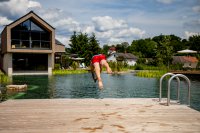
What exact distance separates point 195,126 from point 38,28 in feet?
95.8

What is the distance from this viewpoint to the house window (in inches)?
1236

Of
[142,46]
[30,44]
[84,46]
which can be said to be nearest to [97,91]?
[30,44]

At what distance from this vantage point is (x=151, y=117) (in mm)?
5844

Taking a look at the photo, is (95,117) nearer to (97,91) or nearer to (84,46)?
(97,91)

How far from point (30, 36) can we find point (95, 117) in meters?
27.7

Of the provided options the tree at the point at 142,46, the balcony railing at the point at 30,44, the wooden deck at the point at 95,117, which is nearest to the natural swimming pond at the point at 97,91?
the wooden deck at the point at 95,117

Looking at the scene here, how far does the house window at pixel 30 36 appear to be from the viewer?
1236 inches

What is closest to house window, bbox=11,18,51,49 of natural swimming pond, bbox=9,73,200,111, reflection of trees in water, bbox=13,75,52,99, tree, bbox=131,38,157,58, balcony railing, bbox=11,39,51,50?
balcony railing, bbox=11,39,51,50

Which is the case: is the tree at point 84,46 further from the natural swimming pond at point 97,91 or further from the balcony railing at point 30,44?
the natural swimming pond at point 97,91

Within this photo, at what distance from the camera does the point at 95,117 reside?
577 cm

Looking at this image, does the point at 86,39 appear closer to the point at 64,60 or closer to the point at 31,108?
the point at 64,60

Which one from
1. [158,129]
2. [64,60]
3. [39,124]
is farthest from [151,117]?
[64,60]

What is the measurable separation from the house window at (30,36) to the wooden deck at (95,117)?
2510cm

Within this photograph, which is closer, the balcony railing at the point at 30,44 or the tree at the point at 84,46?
the balcony railing at the point at 30,44
